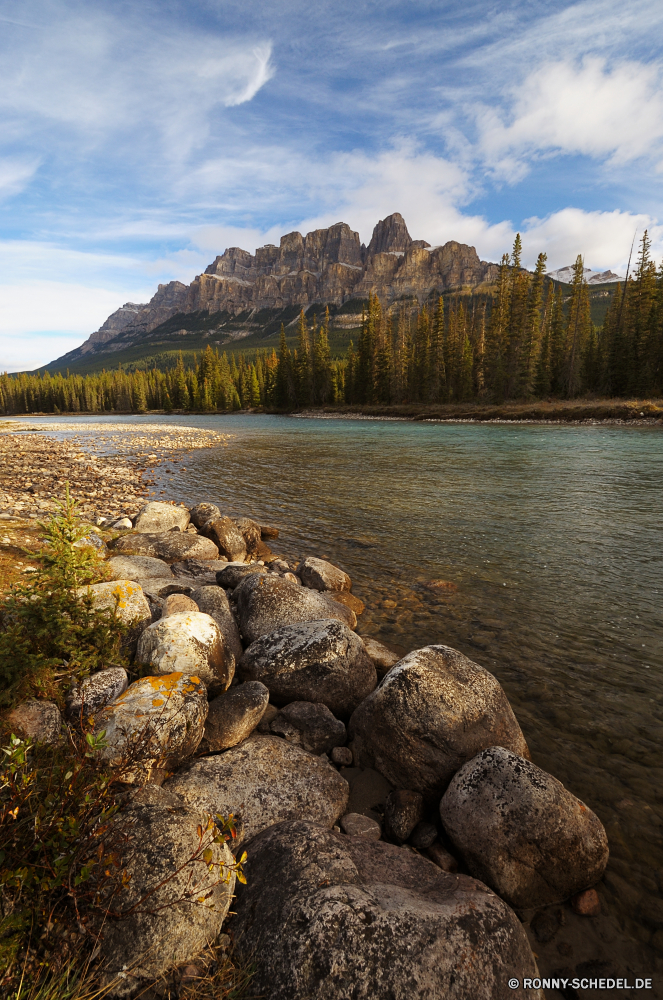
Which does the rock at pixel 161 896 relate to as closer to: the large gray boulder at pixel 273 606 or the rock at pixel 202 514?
the large gray boulder at pixel 273 606

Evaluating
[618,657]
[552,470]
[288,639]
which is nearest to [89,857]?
[288,639]

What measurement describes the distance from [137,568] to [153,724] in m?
5.08

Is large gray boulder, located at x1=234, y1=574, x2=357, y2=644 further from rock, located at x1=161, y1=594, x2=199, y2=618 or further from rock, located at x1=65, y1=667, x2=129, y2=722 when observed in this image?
rock, located at x1=65, y1=667, x2=129, y2=722

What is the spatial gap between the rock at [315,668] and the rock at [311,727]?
11.6 inches

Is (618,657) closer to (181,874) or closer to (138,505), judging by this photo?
(181,874)

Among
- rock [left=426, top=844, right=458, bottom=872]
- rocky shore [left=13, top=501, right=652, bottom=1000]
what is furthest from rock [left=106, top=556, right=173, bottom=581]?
rock [left=426, top=844, right=458, bottom=872]

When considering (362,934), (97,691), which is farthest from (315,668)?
(362,934)

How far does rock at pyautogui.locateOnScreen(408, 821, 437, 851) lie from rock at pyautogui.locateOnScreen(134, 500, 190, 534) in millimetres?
9965

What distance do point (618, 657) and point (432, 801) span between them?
417 centimetres

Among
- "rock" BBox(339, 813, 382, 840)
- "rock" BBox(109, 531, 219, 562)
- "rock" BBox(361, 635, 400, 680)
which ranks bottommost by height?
"rock" BBox(339, 813, 382, 840)

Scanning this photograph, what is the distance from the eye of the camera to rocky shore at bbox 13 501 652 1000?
8.55ft

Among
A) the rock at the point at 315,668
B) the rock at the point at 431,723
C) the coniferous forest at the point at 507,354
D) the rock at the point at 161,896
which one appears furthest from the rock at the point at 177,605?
the coniferous forest at the point at 507,354

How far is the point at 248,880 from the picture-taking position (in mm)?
3232

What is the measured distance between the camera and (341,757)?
199 inches
